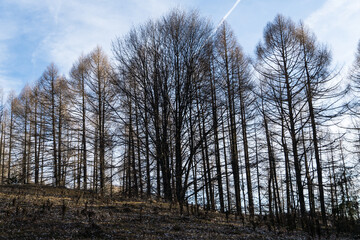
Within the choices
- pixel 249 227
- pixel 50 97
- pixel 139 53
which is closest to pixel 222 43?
pixel 139 53

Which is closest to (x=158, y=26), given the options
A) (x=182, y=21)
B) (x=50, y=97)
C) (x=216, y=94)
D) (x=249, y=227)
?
(x=182, y=21)

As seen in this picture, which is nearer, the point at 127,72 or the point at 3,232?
the point at 3,232

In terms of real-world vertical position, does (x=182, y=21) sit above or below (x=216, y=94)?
above

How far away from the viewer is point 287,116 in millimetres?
12914

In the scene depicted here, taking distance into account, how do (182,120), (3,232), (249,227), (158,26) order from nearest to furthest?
(3,232) → (249,227) → (182,120) → (158,26)

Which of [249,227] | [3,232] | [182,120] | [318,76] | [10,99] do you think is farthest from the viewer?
[10,99]

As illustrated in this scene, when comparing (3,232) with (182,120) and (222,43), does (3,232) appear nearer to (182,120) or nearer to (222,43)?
(182,120)

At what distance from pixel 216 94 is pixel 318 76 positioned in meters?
5.21

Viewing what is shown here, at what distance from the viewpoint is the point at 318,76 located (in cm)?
1280

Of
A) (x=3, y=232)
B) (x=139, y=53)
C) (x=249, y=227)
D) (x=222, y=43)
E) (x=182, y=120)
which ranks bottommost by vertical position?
(x=249, y=227)

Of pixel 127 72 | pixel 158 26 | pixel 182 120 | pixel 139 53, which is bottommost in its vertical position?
pixel 182 120

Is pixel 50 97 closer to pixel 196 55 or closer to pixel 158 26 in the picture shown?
pixel 158 26

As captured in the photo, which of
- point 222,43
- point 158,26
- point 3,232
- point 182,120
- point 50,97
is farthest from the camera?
point 50,97

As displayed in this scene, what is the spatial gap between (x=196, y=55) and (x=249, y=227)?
6.77 metres
